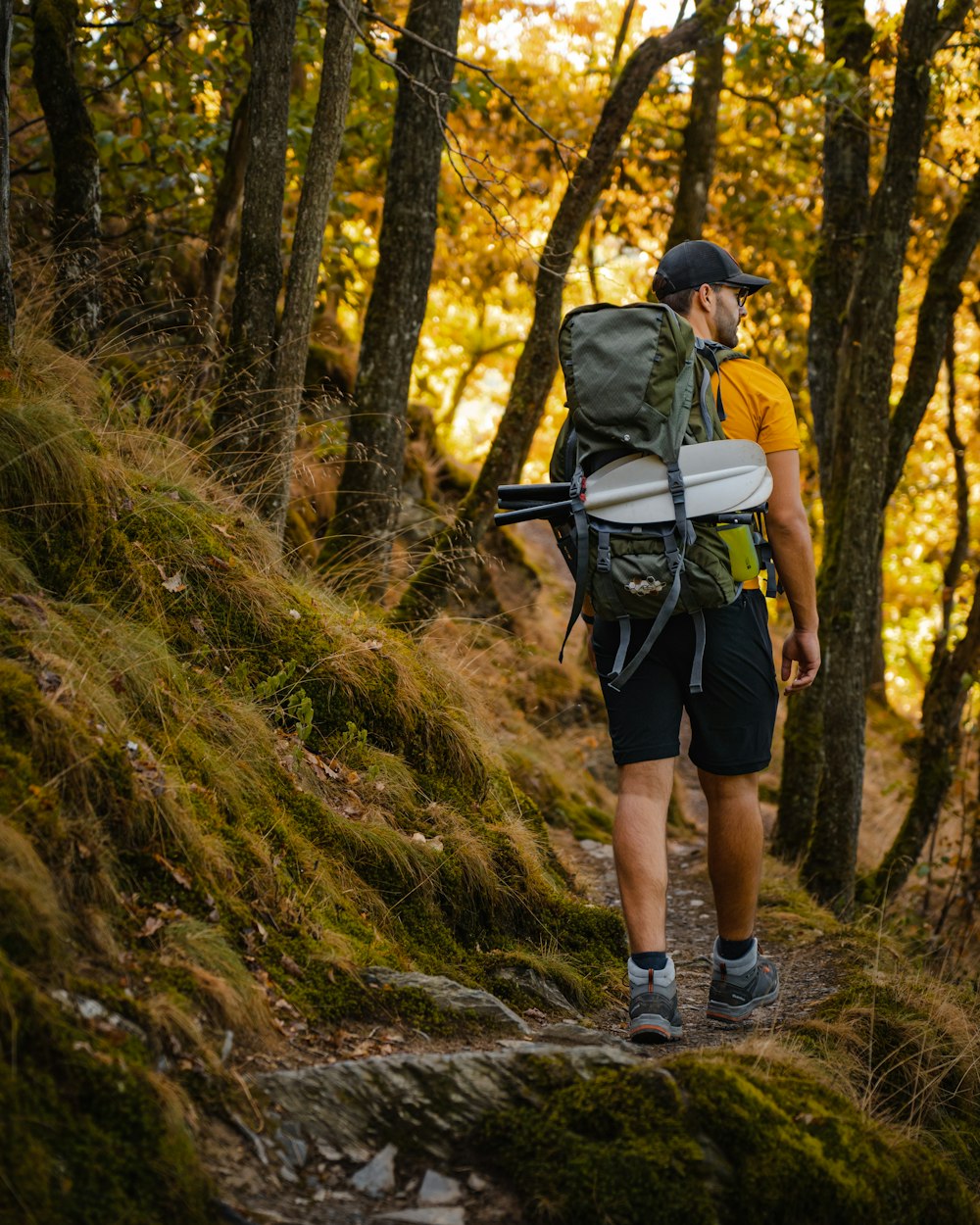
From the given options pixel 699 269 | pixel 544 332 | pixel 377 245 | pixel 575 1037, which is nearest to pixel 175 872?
pixel 575 1037

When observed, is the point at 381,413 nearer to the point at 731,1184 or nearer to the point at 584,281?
the point at 731,1184

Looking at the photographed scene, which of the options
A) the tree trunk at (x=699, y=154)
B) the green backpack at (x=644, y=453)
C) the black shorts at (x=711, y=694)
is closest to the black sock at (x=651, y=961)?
the black shorts at (x=711, y=694)

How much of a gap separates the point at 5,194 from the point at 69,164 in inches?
70.7

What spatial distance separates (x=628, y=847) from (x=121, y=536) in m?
2.23

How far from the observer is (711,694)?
387cm

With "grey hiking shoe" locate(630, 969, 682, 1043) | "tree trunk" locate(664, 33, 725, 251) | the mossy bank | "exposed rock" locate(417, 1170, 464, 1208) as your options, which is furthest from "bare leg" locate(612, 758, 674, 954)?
"tree trunk" locate(664, 33, 725, 251)

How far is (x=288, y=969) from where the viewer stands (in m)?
3.34

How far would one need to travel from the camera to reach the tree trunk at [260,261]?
20.2ft

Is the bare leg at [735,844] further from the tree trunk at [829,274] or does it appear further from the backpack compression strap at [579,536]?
the tree trunk at [829,274]

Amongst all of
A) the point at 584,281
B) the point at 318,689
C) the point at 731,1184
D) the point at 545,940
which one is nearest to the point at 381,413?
the point at 318,689

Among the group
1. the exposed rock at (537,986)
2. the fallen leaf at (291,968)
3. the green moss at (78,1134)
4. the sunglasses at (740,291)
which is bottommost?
the exposed rock at (537,986)

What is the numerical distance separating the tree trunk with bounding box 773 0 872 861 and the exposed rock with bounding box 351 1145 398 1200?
592cm

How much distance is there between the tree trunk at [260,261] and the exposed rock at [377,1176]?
3920 mm

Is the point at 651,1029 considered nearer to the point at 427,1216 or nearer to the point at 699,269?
the point at 427,1216
